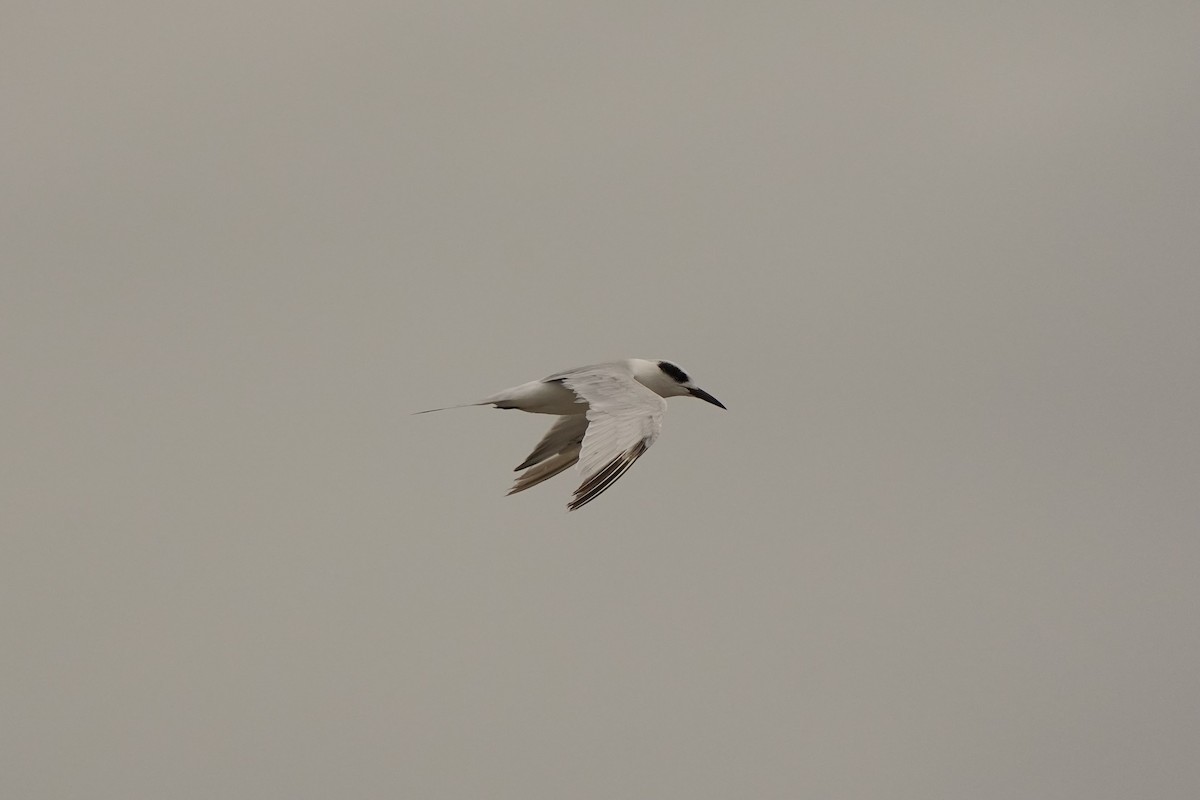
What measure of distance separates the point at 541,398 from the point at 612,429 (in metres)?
3.34

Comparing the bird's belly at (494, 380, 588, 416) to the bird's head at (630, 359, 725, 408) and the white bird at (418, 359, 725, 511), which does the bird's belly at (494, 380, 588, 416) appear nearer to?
the white bird at (418, 359, 725, 511)

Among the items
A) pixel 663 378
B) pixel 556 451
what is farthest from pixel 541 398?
pixel 663 378

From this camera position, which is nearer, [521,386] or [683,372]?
[521,386]

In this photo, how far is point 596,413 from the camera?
56.8ft

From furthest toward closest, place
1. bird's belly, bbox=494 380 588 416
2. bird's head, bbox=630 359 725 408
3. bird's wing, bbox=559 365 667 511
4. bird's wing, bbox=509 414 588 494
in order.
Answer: bird's head, bbox=630 359 725 408 < bird's wing, bbox=509 414 588 494 < bird's belly, bbox=494 380 588 416 < bird's wing, bbox=559 365 667 511

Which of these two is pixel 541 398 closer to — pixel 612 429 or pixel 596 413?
pixel 596 413

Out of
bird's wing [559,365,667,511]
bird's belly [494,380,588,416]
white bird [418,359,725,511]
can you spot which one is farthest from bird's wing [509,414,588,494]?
bird's wing [559,365,667,511]

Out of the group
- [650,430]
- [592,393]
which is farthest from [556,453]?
[650,430]

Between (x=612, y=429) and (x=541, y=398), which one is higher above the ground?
(x=541, y=398)

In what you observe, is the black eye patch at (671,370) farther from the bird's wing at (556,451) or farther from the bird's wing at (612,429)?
the bird's wing at (612,429)

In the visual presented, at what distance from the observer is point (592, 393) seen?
1819 cm

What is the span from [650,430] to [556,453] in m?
4.79

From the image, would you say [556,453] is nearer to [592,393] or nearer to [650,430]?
[592,393]

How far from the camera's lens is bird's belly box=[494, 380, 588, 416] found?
19.8 meters
